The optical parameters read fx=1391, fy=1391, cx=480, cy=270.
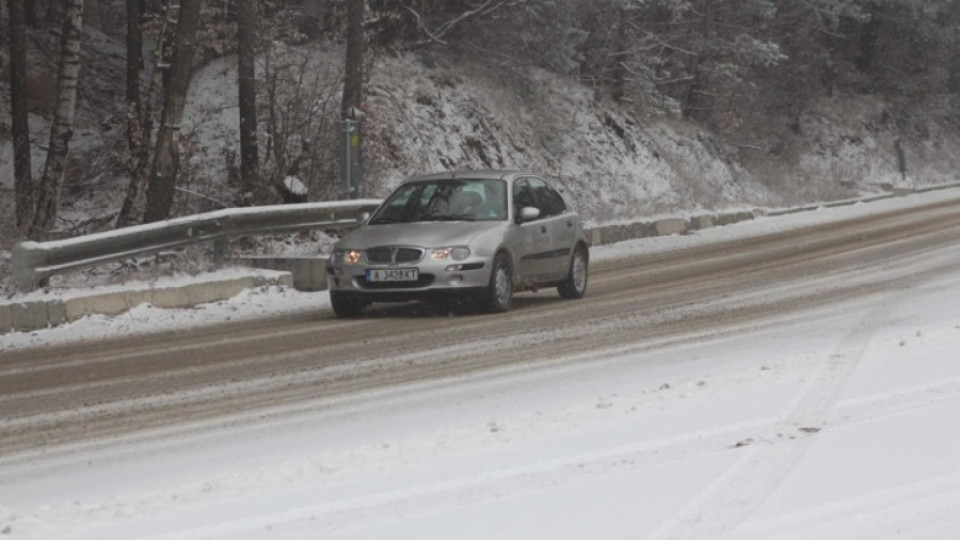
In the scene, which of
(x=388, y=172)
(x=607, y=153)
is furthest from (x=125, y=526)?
(x=607, y=153)

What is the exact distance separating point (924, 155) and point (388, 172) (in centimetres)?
3554

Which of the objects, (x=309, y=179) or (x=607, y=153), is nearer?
(x=309, y=179)

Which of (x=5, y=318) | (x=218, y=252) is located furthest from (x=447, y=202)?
(x=5, y=318)

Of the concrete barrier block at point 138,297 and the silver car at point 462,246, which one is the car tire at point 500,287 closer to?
the silver car at point 462,246

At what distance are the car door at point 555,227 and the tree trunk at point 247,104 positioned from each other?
22.2 feet

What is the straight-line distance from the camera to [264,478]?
6629 millimetres

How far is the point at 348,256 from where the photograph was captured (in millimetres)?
14789

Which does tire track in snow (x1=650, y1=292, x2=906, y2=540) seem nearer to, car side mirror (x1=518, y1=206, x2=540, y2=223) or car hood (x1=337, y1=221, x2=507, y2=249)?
car hood (x1=337, y1=221, x2=507, y2=249)

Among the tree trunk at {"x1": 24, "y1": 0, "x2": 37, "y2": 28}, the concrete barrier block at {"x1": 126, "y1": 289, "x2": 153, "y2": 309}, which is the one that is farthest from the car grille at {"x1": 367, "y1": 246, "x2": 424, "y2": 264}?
the tree trunk at {"x1": 24, "y1": 0, "x2": 37, "y2": 28}

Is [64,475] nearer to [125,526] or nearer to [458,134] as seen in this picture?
[125,526]

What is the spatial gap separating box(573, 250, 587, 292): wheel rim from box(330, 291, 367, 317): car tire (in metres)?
2.89

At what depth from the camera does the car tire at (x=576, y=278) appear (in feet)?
54.2

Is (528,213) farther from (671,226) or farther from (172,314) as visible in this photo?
(671,226)

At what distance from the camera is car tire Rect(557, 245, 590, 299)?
16531 millimetres
